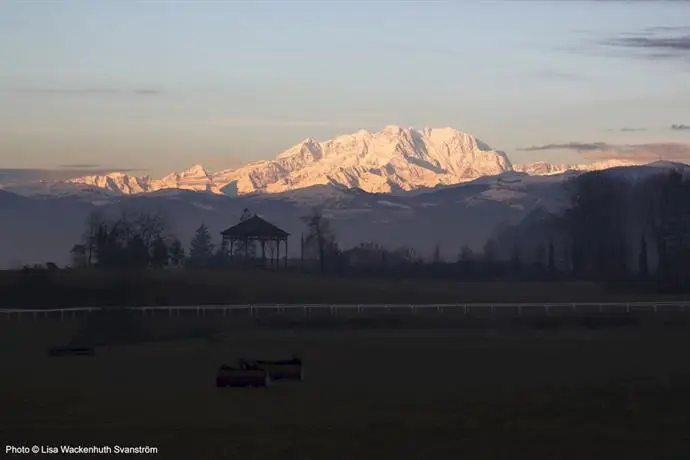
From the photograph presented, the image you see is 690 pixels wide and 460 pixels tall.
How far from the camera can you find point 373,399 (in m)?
34.8

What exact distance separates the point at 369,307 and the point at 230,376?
121ft

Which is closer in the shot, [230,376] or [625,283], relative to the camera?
[230,376]

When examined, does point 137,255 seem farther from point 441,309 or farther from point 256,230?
point 441,309

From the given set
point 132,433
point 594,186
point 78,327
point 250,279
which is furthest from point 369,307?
point 594,186

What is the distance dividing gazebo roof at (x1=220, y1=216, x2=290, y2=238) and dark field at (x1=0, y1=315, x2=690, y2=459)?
191 feet

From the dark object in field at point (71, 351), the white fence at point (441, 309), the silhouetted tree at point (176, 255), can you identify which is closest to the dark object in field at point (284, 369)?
the dark object in field at point (71, 351)

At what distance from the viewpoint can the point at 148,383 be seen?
39219 millimetres

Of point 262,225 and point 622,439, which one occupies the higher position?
point 262,225

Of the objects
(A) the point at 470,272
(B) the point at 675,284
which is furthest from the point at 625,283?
(A) the point at 470,272

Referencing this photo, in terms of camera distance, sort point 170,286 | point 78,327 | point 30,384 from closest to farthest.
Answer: point 30,384, point 78,327, point 170,286

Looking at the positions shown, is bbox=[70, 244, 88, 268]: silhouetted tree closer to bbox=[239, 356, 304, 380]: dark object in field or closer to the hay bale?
the hay bale

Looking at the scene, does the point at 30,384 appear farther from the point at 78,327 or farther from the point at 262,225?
the point at 262,225

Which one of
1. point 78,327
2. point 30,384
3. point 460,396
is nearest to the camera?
point 460,396

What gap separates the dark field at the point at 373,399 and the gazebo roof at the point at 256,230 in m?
58.2
